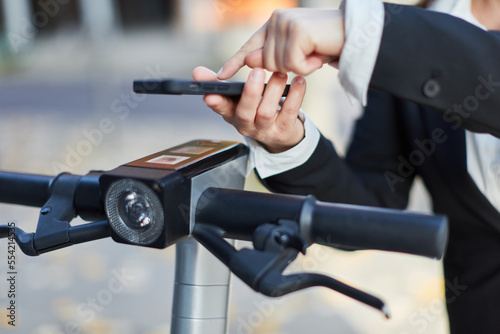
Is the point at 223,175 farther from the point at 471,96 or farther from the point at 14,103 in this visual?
the point at 14,103

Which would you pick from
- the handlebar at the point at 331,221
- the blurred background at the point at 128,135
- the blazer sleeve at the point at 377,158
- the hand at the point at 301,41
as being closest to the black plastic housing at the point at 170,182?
the handlebar at the point at 331,221

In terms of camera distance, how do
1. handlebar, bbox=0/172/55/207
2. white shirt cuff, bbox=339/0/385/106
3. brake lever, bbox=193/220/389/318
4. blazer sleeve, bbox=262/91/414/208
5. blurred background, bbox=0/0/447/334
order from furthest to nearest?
blurred background, bbox=0/0/447/334 < blazer sleeve, bbox=262/91/414/208 < handlebar, bbox=0/172/55/207 < white shirt cuff, bbox=339/0/385/106 < brake lever, bbox=193/220/389/318

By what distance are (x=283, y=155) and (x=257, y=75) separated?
0.70 feet

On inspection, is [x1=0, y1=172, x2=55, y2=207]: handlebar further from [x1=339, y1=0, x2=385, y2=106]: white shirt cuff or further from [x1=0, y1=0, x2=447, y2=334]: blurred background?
[x1=0, y1=0, x2=447, y2=334]: blurred background

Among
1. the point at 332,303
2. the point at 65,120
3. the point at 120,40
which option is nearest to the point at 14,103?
the point at 65,120

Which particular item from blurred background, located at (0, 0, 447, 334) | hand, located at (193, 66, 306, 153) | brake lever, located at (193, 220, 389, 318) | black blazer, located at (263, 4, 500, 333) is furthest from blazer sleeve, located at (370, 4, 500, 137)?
blurred background, located at (0, 0, 447, 334)

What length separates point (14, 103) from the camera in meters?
A: 8.37

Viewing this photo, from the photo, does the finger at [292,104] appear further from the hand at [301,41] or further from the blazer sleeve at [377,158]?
the blazer sleeve at [377,158]

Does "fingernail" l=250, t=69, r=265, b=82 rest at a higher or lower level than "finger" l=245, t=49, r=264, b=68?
lower

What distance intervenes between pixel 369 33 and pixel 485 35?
15 cm

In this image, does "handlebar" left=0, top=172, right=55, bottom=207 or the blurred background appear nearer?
"handlebar" left=0, top=172, right=55, bottom=207

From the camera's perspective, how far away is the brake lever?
57 centimetres

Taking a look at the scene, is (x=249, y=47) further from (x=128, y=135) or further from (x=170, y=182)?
(x=128, y=135)

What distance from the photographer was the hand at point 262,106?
2.43ft
